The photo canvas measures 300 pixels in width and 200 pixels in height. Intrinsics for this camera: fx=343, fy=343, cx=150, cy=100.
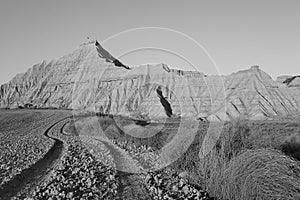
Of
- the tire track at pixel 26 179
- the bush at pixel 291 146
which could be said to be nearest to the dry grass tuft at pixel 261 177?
the bush at pixel 291 146

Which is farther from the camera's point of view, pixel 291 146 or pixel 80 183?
pixel 291 146

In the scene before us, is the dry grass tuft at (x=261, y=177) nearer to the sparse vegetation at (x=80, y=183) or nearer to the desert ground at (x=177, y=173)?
the desert ground at (x=177, y=173)

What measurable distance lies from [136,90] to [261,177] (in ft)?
286

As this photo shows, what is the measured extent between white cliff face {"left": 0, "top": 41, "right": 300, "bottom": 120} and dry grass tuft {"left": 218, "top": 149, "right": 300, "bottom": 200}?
174ft

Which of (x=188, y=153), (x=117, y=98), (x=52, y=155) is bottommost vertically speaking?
(x=117, y=98)

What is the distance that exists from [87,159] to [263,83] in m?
79.2

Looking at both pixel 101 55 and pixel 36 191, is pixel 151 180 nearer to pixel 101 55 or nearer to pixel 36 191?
pixel 36 191

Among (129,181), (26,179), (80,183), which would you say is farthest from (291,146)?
(26,179)

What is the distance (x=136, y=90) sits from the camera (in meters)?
93.6

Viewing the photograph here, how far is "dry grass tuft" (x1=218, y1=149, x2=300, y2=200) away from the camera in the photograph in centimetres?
615

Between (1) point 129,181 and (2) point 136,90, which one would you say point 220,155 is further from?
(2) point 136,90

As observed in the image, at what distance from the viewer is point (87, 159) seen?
14.4 m

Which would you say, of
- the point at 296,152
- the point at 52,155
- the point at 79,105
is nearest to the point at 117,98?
the point at 79,105

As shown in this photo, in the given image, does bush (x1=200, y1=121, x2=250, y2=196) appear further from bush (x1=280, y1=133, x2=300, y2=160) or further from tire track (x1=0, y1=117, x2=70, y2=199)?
tire track (x1=0, y1=117, x2=70, y2=199)
